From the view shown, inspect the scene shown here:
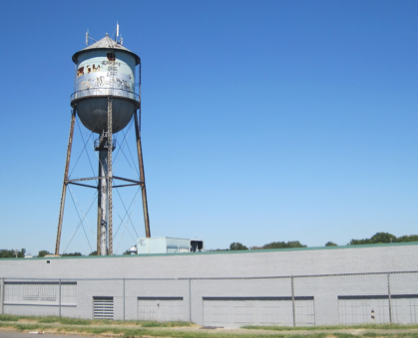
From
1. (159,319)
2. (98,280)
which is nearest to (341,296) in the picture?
(159,319)

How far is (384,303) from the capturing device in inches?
816

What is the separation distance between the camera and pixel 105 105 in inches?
1288

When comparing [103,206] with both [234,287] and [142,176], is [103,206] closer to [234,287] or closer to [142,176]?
[142,176]

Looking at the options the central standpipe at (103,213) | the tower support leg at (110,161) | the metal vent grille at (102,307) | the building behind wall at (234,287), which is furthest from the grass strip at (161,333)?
the central standpipe at (103,213)

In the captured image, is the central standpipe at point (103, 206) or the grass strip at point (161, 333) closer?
the grass strip at point (161, 333)

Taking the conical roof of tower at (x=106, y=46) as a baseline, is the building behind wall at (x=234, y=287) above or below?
below

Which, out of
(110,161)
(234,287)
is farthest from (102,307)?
(110,161)

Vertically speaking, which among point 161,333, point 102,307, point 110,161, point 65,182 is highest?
point 110,161

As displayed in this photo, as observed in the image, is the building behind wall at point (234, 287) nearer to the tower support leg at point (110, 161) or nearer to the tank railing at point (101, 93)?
the tower support leg at point (110, 161)

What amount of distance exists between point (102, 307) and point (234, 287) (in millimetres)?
7355

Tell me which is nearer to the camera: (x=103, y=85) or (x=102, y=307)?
(x=102, y=307)

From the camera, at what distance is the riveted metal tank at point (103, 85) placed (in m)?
32.7

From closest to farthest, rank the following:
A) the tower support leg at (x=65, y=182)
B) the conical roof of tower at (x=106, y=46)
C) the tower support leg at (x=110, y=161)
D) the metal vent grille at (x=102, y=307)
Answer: the metal vent grille at (x=102, y=307), the tower support leg at (x=110, y=161), the tower support leg at (x=65, y=182), the conical roof of tower at (x=106, y=46)

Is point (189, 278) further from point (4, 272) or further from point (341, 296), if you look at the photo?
point (4, 272)
